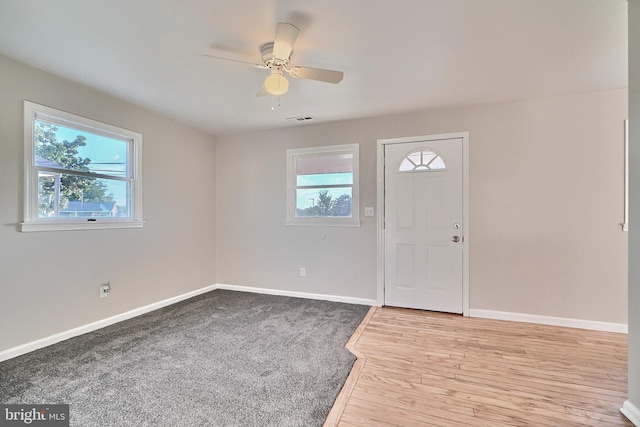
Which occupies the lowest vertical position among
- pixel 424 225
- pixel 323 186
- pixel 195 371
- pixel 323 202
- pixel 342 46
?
pixel 195 371

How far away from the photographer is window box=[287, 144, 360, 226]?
381 centimetres

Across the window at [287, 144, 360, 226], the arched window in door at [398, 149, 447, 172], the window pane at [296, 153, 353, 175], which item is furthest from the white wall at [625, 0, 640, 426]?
the window pane at [296, 153, 353, 175]

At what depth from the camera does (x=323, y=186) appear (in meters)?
3.98

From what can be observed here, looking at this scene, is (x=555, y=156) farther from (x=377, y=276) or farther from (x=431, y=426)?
(x=431, y=426)

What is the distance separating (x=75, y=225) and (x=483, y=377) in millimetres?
3726

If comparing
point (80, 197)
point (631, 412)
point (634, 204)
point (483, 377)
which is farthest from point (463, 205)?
point (80, 197)

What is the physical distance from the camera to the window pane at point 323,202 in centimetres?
386

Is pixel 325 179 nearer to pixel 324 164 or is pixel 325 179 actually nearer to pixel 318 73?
pixel 324 164

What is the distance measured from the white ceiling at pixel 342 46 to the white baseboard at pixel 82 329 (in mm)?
2347

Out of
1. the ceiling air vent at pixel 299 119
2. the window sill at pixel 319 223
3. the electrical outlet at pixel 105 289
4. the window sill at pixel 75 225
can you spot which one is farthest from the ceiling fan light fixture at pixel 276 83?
the electrical outlet at pixel 105 289

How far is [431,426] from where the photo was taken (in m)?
1.59

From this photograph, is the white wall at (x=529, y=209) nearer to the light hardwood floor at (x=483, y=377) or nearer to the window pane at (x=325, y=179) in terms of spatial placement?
the window pane at (x=325, y=179)

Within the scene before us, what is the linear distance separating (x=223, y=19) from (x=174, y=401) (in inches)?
95.3

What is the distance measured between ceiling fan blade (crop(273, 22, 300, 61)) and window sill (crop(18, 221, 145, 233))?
247 centimetres
